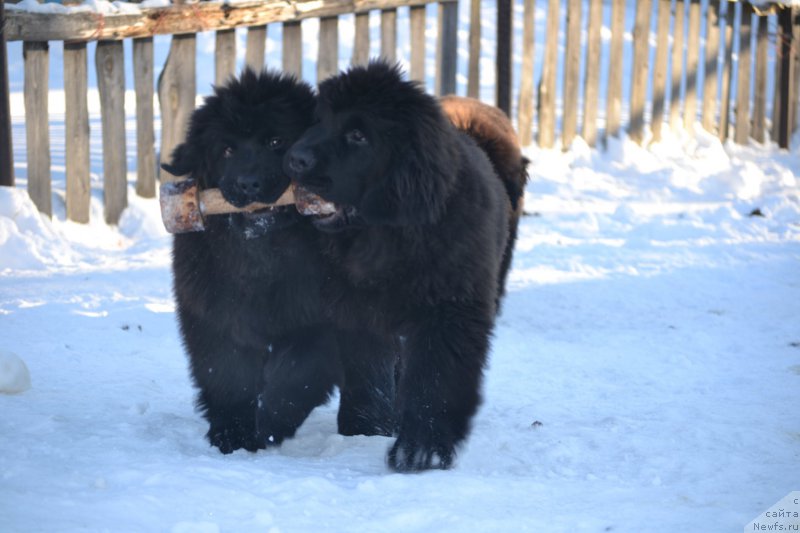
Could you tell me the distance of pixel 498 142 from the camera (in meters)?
5.25

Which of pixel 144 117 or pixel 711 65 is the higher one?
pixel 711 65

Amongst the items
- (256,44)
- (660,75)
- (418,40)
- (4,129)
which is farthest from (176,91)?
(660,75)

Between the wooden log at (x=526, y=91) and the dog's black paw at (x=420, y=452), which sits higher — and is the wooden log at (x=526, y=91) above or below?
above

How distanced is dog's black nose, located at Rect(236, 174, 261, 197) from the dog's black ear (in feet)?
1.24

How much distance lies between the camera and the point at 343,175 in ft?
11.6

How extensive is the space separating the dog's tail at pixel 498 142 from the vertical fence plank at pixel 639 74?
4.77m

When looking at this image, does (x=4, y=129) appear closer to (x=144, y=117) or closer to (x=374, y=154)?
(x=144, y=117)

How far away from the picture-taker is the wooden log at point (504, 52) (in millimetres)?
8547

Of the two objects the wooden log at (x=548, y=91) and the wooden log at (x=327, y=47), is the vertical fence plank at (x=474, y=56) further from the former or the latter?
the wooden log at (x=327, y=47)

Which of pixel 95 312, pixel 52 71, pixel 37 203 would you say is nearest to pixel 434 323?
pixel 95 312

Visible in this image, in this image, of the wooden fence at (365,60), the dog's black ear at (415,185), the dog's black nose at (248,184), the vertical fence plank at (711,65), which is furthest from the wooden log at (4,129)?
the vertical fence plank at (711,65)

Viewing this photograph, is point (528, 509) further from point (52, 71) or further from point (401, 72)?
point (52, 71)

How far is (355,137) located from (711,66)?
26.5 feet

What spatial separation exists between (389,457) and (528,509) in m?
0.73
